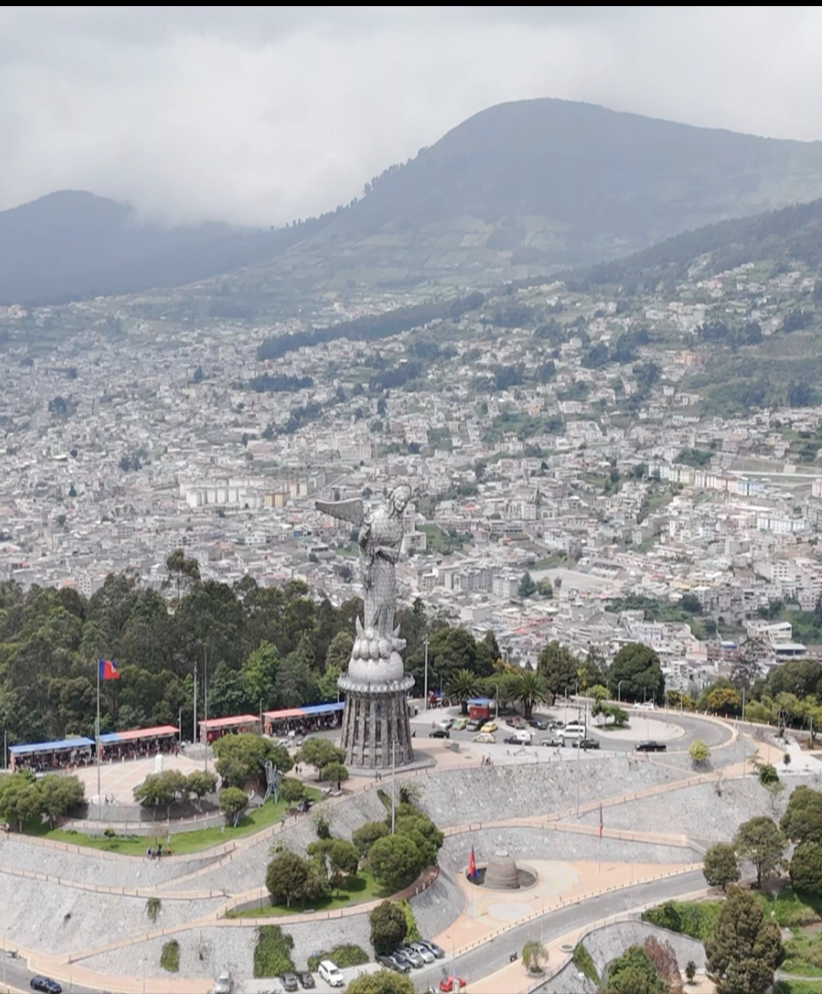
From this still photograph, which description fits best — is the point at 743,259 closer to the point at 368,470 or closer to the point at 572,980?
the point at 368,470

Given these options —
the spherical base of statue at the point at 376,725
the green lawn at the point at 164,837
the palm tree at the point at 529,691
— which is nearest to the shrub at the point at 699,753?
the palm tree at the point at 529,691

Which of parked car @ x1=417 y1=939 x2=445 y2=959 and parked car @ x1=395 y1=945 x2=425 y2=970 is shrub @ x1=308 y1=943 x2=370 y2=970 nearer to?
parked car @ x1=395 y1=945 x2=425 y2=970

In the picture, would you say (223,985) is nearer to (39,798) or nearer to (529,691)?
(39,798)

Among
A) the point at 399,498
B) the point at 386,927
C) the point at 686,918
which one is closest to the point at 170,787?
the point at 386,927

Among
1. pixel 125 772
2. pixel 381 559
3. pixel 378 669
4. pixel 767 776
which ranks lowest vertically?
pixel 767 776

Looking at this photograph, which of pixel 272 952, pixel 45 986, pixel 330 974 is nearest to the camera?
pixel 45 986

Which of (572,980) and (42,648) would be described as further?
(42,648)

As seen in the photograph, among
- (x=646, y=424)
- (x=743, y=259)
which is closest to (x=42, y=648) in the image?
(x=646, y=424)

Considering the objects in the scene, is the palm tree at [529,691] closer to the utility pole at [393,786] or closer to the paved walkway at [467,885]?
the paved walkway at [467,885]
